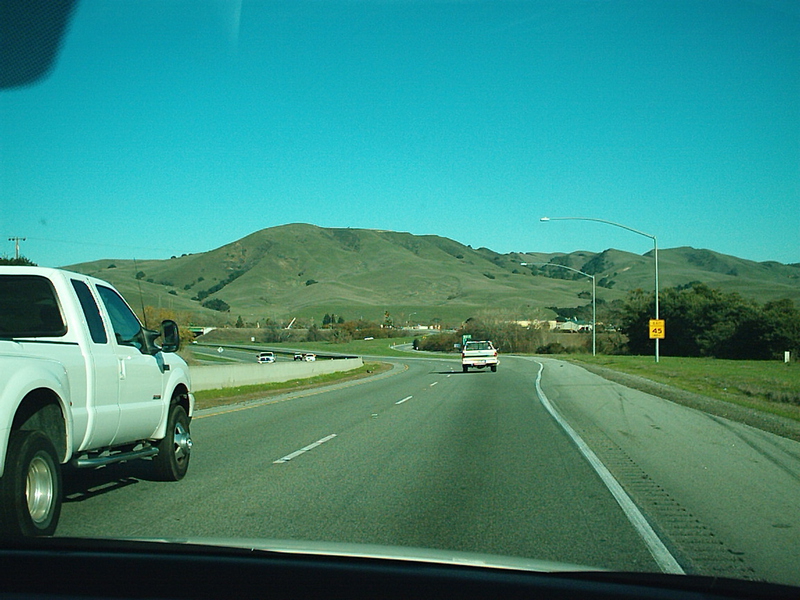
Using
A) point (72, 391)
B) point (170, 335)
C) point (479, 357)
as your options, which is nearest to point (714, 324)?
point (479, 357)

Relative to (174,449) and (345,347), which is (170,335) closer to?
(174,449)

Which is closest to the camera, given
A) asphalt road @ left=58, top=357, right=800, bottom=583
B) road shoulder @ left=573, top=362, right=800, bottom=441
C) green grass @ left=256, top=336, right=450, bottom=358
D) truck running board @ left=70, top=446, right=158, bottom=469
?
asphalt road @ left=58, top=357, right=800, bottom=583

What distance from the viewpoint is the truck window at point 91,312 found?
769 cm

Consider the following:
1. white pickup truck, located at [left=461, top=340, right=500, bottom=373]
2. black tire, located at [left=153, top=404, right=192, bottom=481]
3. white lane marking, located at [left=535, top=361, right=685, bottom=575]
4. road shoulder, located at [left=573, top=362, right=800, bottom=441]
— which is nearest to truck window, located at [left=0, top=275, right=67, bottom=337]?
black tire, located at [left=153, top=404, right=192, bottom=481]

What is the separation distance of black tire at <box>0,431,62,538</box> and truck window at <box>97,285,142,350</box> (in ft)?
7.26

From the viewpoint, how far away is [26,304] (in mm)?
7555

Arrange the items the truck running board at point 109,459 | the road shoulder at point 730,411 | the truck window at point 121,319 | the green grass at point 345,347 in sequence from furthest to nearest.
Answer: the green grass at point 345,347 < the road shoulder at point 730,411 < the truck window at point 121,319 < the truck running board at point 109,459

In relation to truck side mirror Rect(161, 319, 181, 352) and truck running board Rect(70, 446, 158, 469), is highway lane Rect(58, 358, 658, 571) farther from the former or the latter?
truck side mirror Rect(161, 319, 181, 352)

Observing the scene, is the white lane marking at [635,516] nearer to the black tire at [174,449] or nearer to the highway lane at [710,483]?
the highway lane at [710,483]

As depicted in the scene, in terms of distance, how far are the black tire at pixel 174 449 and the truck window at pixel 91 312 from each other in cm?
188

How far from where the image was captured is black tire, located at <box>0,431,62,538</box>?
5645 millimetres

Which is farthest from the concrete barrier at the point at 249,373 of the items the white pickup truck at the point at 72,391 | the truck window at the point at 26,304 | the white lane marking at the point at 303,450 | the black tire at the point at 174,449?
the truck window at the point at 26,304

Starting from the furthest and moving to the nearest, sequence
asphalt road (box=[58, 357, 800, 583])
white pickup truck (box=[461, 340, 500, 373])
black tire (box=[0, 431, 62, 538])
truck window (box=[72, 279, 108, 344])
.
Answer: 1. white pickup truck (box=[461, 340, 500, 373])
2. truck window (box=[72, 279, 108, 344])
3. asphalt road (box=[58, 357, 800, 583])
4. black tire (box=[0, 431, 62, 538])

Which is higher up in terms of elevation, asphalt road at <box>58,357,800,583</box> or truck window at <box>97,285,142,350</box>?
truck window at <box>97,285,142,350</box>
